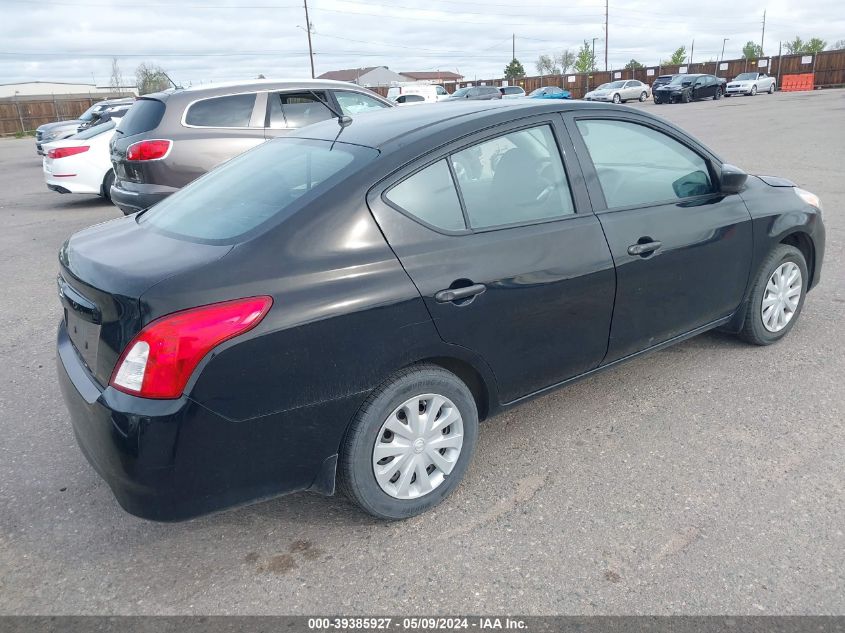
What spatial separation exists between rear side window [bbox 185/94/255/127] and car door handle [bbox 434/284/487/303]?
578 cm

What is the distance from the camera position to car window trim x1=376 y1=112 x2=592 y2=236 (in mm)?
2820

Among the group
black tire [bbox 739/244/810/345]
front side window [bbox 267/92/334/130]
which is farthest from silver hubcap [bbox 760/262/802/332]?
front side window [bbox 267/92/334/130]

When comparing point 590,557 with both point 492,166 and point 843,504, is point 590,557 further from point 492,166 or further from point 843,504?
point 492,166

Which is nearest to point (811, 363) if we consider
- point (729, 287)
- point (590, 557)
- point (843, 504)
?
point (729, 287)

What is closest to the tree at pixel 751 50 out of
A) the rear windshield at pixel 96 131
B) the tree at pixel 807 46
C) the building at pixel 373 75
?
the tree at pixel 807 46

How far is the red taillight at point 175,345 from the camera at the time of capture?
2.31 m

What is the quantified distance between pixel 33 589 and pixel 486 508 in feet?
5.75

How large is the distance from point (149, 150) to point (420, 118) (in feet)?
16.4

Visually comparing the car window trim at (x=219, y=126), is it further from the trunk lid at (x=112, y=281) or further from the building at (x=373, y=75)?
the building at (x=373, y=75)

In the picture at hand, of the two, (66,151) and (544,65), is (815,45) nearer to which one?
(544,65)

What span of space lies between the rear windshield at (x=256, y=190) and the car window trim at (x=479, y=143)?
0.16 metres

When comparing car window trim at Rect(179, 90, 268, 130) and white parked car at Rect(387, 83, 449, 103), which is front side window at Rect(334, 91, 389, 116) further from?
white parked car at Rect(387, 83, 449, 103)

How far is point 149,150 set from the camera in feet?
24.0

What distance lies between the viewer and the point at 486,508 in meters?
2.99
